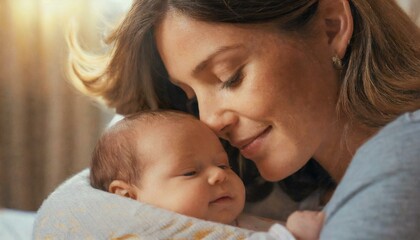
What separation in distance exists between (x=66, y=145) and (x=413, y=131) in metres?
2.29

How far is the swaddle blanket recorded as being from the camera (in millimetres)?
962

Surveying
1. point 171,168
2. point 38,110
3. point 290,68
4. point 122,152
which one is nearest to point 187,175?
point 171,168

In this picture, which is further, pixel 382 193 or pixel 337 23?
pixel 337 23

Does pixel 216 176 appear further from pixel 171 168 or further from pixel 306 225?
pixel 306 225

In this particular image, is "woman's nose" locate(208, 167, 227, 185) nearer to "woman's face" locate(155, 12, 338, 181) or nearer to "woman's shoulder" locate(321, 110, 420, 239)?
"woman's face" locate(155, 12, 338, 181)

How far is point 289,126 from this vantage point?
1174 millimetres

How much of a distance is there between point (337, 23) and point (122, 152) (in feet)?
1.69

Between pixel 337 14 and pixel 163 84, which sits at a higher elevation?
pixel 337 14

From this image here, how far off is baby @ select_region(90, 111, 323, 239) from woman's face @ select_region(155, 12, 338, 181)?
0.22ft

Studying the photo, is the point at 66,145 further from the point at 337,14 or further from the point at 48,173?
the point at 337,14

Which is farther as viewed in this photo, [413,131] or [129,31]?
[129,31]

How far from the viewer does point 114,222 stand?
992 mm

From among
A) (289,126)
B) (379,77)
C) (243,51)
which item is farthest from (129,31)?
(379,77)

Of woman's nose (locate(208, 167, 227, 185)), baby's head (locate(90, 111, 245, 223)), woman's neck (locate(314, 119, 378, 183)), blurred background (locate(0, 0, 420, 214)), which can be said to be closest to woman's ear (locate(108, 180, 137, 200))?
baby's head (locate(90, 111, 245, 223))
